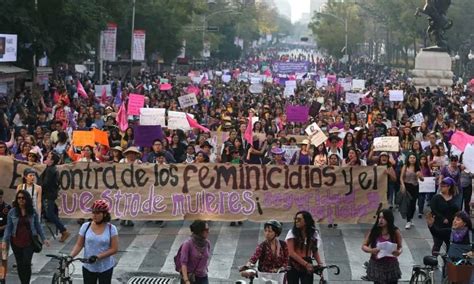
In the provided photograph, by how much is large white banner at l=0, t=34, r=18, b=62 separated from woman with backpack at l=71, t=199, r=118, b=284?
24.1 meters

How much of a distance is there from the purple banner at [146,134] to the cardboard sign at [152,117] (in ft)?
9.54

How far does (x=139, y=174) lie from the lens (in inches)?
628

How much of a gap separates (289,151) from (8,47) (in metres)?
16.9

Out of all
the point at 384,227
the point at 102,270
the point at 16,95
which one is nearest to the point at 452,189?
the point at 384,227

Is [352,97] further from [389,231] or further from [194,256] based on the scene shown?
[194,256]

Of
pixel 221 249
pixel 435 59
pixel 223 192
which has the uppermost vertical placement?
pixel 435 59

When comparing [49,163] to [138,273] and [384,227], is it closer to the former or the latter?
[138,273]

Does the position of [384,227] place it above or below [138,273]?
above

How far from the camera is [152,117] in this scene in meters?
21.1

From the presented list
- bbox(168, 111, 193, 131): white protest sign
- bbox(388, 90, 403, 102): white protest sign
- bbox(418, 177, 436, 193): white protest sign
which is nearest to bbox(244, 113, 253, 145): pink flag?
bbox(168, 111, 193, 131): white protest sign

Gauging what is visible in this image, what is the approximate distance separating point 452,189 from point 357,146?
7473 mm

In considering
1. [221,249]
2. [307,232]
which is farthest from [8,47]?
[307,232]

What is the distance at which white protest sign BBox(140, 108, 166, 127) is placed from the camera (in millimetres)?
20984

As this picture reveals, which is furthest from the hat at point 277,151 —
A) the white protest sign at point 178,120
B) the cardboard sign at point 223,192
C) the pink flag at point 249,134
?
the white protest sign at point 178,120
